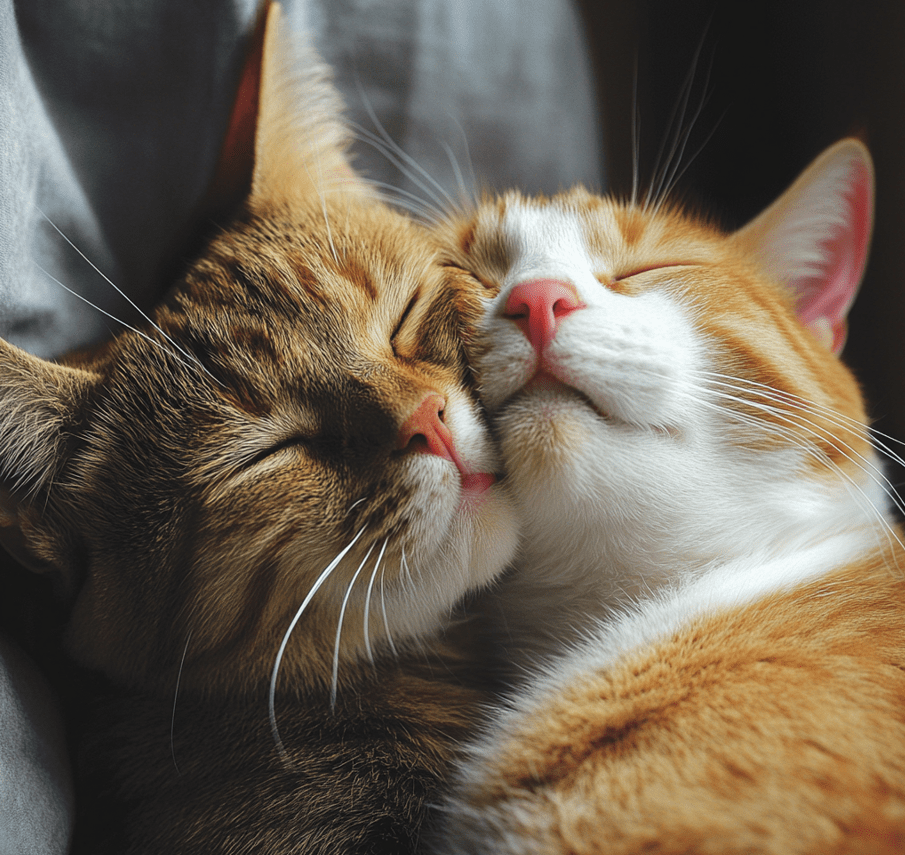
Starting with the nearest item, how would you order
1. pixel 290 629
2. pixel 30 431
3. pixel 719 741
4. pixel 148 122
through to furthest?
pixel 719 741 < pixel 290 629 < pixel 30 431 < pixel 148 122

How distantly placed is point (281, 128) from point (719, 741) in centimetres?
115

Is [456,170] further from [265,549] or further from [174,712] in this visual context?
[174,712]

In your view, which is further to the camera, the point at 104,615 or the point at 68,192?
the point at 68,192

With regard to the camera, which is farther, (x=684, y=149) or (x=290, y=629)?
(x=684, y=149)

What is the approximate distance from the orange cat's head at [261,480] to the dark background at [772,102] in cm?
93

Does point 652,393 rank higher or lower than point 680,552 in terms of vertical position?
higher

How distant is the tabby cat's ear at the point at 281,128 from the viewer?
119cm

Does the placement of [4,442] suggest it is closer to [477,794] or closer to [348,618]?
[348,618]

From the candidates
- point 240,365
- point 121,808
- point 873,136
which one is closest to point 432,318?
point 240,365

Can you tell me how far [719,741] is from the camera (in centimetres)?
73

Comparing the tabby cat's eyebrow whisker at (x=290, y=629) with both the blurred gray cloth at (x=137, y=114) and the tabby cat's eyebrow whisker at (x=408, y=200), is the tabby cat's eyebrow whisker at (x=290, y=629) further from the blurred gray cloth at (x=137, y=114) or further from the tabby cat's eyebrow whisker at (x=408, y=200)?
the tabby cat's eyebrow whisker at (x=408, y=200)

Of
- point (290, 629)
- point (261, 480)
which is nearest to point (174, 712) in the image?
point (290, 629)

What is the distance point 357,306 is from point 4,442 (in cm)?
50

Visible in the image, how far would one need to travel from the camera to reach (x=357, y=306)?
39.8 inches
